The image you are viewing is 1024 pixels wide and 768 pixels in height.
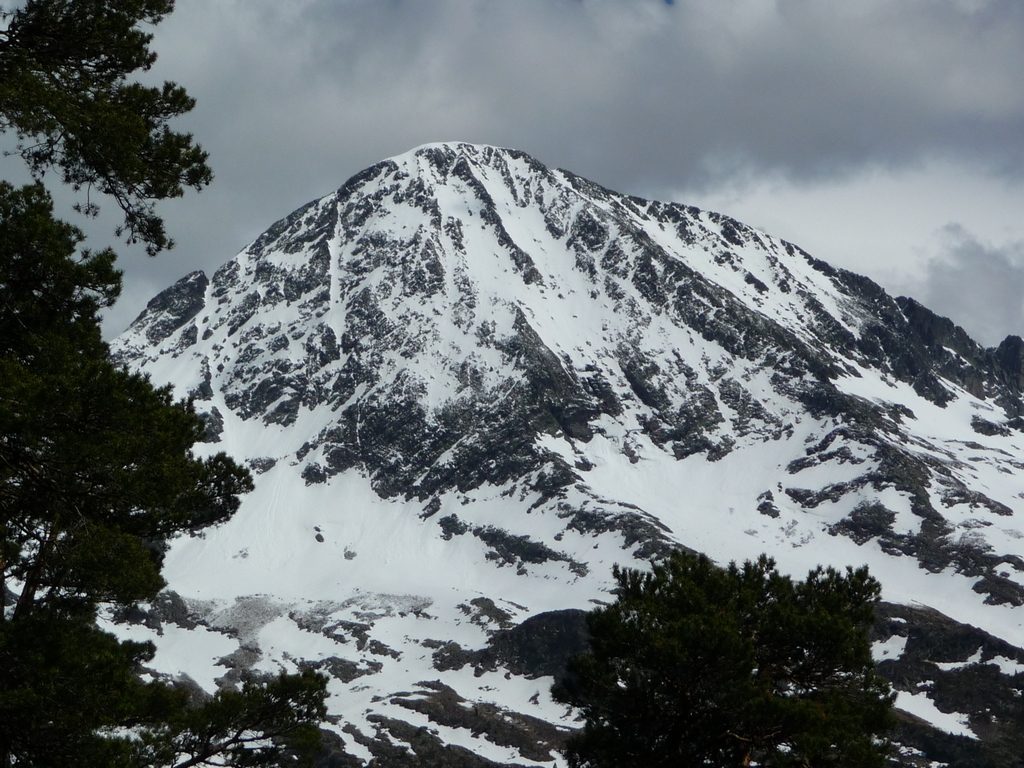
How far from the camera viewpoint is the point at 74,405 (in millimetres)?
20156

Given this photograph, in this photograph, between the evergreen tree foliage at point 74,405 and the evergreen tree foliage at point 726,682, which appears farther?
the evergreen tree foliage at point 726,682

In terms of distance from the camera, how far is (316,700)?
2853cm

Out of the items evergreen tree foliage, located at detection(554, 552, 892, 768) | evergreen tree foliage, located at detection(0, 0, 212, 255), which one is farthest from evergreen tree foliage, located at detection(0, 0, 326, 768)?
evergreen tree foliage, located at detection(554, 552, 892, 768)

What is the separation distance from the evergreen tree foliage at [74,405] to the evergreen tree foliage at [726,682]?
43.1 feet

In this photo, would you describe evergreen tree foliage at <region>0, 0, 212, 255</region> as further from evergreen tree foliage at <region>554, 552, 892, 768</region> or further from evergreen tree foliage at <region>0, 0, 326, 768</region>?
evergreen tree foliage at <region>554, 552, 892, 768</region>

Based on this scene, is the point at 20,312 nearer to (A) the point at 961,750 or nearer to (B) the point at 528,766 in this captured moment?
(B) the point at 528,766

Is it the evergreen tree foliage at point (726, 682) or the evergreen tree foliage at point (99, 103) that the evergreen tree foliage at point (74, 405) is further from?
the evergreen tree foliage at point (726, 682)

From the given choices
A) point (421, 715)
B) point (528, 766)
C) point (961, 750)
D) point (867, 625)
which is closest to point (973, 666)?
point (961, 750)

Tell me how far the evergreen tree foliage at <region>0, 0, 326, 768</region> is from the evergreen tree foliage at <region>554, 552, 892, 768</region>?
43.1 feet

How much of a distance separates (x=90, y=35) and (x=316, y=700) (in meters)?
16.3

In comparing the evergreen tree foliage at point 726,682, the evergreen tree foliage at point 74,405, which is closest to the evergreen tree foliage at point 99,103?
the evergreen tree foliage at point 74,405

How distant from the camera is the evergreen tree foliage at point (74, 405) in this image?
19922 mm

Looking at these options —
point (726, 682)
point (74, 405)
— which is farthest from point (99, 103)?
point (726, 682)

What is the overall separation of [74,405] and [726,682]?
17.8 meters
